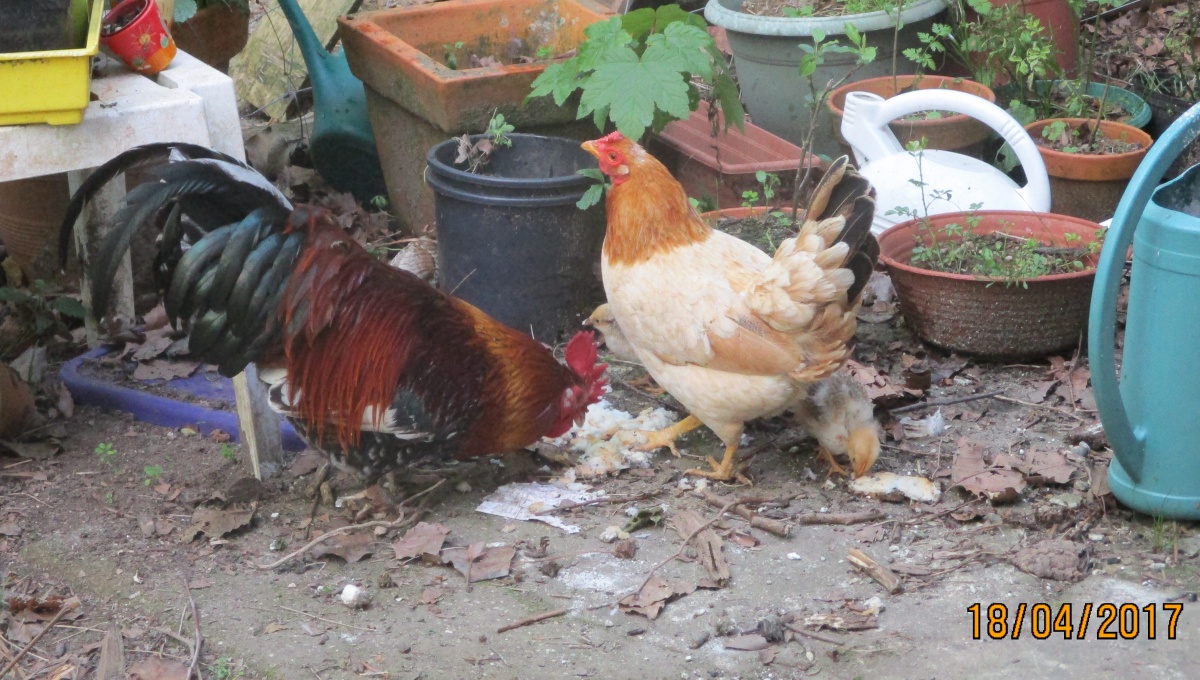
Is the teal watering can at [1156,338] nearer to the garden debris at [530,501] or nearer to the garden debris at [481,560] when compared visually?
the garden debris at [530,501]

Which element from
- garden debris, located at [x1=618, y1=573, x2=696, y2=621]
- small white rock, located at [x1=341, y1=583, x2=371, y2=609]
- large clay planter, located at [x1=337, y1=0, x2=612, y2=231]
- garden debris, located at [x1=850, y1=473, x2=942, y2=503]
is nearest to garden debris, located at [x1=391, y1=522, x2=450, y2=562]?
small white rock, located at [x1=341, y1=583, x2=371, y2=609]

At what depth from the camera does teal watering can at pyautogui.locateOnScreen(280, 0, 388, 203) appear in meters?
6.32

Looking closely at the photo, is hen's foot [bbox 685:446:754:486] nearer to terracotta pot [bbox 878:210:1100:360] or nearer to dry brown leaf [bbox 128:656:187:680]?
terracotta pot [bbox 878:210:1100:360]

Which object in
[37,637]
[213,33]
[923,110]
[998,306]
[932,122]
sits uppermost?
[213,33]

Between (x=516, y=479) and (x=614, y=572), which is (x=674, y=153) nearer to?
(x=516, y=479)

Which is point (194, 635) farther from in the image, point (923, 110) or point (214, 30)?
point (923, 110)

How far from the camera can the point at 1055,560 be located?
130 inches

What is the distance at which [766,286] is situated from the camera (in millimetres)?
3613

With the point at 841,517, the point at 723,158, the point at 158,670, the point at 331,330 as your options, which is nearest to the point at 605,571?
the point at 841,517

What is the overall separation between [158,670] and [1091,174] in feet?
14.8

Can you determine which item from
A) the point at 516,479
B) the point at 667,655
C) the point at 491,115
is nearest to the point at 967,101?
the point at 491,115

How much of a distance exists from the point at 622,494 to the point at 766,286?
91 cm

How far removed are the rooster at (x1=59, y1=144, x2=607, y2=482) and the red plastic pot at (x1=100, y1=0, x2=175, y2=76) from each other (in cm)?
57

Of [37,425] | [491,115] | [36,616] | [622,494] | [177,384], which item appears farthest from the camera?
[491,115]
